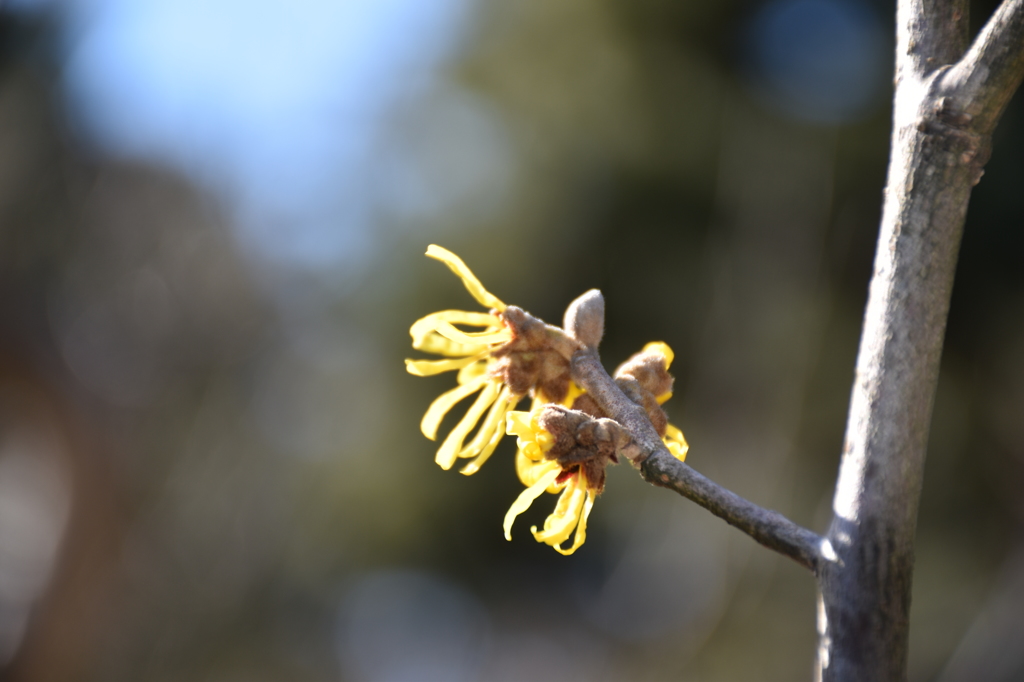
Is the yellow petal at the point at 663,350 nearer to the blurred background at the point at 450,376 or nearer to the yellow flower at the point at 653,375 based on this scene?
the yellow flower at the point at 653,375

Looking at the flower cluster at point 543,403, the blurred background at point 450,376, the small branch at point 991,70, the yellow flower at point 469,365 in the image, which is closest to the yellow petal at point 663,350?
the flower cluster at point 543,403

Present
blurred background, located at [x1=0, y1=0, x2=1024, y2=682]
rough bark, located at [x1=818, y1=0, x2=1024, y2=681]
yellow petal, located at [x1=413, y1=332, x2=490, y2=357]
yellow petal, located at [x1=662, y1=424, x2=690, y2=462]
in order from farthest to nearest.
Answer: blurred background, located at [x1=0, y1=0, x2=1024, y2=682] → yellow petal, located at [x1=413, y1=332, x2=490, y2=357] → yellow petal, located at [x1=662, y1=424, x2=690, y2=462] → rough bark, located at [x1=818, y1=0, x2=1024, y2=681]

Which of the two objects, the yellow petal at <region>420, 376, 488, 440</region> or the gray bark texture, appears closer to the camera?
the gray bark texture

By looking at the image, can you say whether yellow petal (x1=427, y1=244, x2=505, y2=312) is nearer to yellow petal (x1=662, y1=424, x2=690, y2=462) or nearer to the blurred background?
yellow petal (x1=662, y1=424, x2=690, y2=462)

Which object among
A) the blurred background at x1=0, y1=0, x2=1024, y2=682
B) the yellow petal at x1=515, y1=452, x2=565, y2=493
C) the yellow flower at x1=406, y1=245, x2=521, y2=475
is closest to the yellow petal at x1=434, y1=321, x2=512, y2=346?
the yellow flower at x1=406, y1=245, x2=521, y2=475

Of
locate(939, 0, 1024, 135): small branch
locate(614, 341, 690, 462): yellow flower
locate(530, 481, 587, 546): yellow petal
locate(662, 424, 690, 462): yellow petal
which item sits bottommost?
locate(530, 481, 587, 546): yellow petal

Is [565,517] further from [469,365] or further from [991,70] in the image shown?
[991,70]

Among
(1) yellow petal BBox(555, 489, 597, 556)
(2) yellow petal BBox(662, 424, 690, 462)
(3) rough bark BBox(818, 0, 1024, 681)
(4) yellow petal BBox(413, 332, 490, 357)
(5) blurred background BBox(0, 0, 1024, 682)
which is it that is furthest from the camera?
(5) blurred background BBox(0, 0, 1024, 682)

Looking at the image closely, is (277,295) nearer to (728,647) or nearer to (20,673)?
(20,673)

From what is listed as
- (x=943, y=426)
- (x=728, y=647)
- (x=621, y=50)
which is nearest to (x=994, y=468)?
(x=943, y=426)
